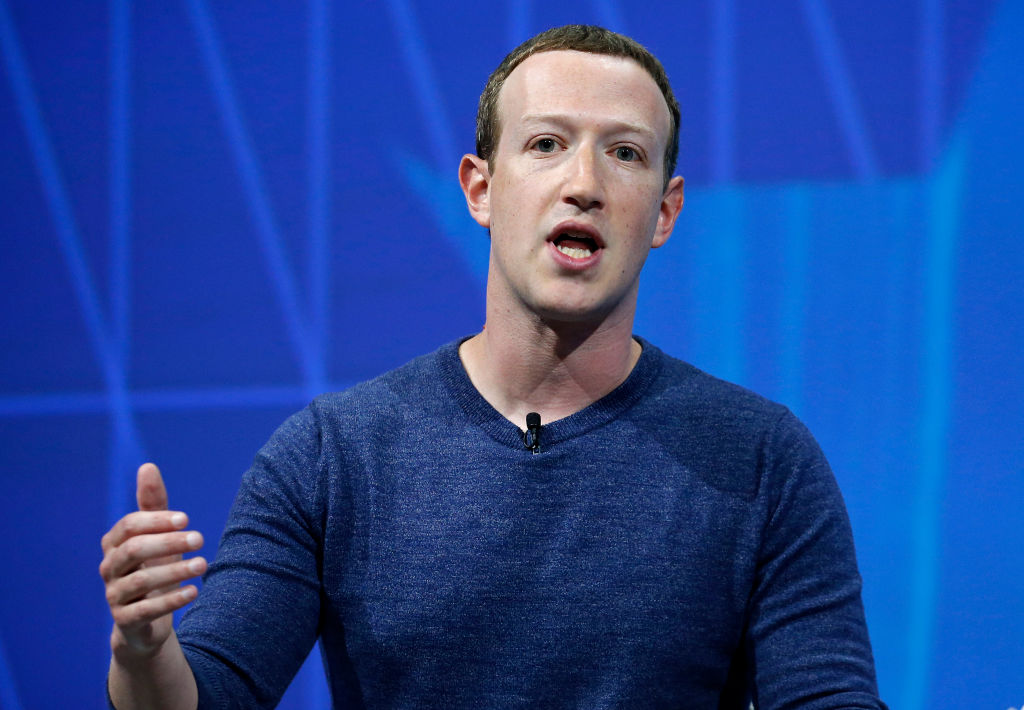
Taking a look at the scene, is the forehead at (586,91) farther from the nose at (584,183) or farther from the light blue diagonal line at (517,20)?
the light blue diagonal line at (517,20)

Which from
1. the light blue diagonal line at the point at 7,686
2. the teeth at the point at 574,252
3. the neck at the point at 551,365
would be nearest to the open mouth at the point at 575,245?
the teeth at the point at 574,252

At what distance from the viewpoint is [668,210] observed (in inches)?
62.0

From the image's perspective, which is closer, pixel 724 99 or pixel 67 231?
pixel 724 99

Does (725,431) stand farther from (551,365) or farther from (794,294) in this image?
(794,294)

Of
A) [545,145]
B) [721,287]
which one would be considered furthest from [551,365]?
[721,287]

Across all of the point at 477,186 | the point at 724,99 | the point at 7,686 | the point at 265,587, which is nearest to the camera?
the point at 265,587

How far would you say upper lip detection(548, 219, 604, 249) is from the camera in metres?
1.37

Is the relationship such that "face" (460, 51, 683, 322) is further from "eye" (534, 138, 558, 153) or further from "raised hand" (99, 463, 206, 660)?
"raised hand" (99, 463, 206, 660)

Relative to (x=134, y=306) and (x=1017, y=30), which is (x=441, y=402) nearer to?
(x=134, y=306)

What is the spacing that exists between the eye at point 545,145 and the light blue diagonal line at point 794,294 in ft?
2.46

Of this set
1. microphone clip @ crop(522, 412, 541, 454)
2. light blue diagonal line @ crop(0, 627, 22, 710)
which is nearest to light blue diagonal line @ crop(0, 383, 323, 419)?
light blue diagonal line @ crop(0, 627, 22, 710)

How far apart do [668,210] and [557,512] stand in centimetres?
50

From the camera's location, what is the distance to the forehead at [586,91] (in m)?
1.42

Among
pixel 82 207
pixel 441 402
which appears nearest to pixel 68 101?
pixel 82 207
